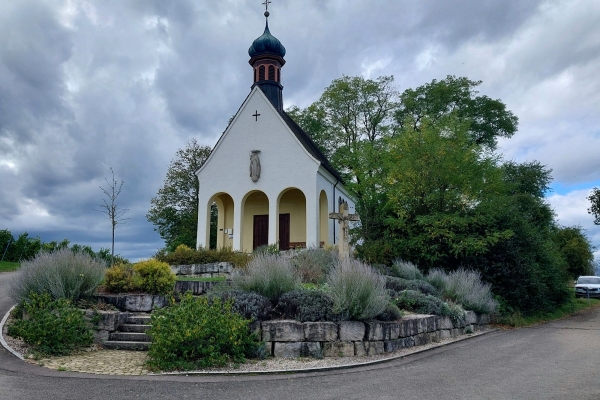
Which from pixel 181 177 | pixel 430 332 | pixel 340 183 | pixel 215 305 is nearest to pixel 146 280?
pixel 215 305

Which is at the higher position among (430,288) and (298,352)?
(430,288)

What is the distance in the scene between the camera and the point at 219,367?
7.33 metres

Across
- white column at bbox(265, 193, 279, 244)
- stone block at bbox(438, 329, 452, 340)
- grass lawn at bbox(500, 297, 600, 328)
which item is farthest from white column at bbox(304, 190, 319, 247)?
stone block at bbox(438, 329, 452, 340)

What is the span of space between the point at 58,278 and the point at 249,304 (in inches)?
171

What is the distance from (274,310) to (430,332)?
378cm

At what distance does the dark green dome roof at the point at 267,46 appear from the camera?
81.6ft

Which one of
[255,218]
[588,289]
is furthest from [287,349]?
[588,289]

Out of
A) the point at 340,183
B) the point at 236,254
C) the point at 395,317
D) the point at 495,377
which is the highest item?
the point at 340,183

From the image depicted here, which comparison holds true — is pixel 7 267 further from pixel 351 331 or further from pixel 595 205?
pixel 595 205

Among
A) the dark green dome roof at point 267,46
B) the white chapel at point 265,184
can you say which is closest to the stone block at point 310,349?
the white chapel at point 265,184

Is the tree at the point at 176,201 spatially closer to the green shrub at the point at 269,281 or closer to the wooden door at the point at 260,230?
the wooden door at the point at 260,230

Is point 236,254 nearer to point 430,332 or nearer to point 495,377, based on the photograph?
point 430,332

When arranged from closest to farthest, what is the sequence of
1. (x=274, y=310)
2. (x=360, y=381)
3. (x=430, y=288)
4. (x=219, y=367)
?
(x=360, y=381), (x=219, y=367), (x=274, y=310), (x=430, y=288)

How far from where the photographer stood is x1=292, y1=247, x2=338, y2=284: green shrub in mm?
11742
